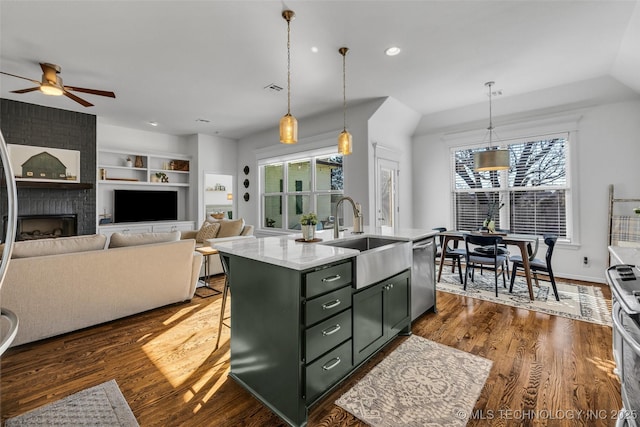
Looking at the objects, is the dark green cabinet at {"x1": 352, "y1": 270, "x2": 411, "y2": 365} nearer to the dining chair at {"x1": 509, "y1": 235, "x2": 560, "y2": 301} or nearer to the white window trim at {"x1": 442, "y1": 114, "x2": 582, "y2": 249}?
the dining chair at {"x1": 509, "y1": 235, "x2": 560, "y2": 301}

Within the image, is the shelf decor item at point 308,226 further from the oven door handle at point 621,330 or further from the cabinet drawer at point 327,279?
the oven door handle at point 621,330

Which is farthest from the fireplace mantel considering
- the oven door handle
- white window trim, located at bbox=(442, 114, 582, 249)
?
white window trim, located at bbox=(442, 114, 582, 249)

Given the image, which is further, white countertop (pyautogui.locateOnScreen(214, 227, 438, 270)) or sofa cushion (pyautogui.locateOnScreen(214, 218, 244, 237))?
sofa cushion (pyautogui.locateOnScreen(214, 218, 244, 237))

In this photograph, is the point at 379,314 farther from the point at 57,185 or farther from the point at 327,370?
the point at 57,185

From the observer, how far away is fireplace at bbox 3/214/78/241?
4.93 m

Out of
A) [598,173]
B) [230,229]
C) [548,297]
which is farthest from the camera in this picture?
[230,229]

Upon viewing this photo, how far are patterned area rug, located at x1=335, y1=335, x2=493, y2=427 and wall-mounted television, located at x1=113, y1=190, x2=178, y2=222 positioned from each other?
632 cm

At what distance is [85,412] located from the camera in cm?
170

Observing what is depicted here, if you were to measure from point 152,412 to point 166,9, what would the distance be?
3.09 m

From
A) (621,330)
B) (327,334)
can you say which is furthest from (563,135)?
(327,334)

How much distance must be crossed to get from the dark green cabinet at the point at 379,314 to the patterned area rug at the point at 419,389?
17 cm

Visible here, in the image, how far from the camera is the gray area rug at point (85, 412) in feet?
5.32

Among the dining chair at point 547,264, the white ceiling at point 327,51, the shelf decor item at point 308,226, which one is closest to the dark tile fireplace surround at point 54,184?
the white ceiling at point 327,51

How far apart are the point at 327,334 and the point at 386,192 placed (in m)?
3.95
